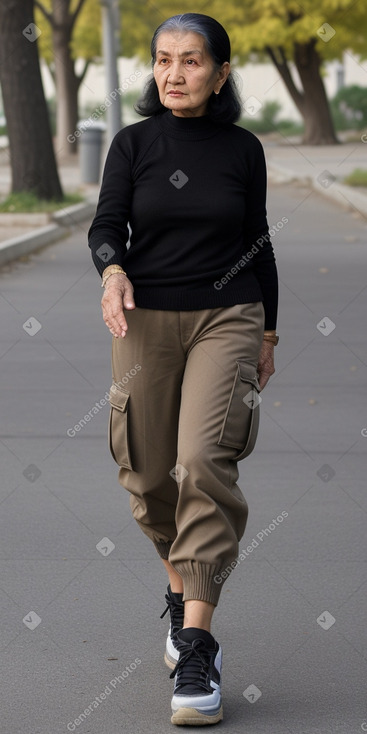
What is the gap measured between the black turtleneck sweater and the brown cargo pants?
78mm

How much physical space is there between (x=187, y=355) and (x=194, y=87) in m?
0.75

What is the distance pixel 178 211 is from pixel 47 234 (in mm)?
13842

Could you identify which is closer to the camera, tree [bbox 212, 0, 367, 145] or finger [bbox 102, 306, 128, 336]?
finger [bbox 102, 306, 128, 336]

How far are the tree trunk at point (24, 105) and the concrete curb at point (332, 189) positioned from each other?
472 centimetres

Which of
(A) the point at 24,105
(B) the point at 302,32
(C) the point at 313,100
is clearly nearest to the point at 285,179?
(A) the point at 24,105

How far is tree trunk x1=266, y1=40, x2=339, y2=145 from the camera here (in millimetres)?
45531

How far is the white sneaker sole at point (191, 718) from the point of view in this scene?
3.67m

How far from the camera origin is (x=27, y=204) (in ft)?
65.1

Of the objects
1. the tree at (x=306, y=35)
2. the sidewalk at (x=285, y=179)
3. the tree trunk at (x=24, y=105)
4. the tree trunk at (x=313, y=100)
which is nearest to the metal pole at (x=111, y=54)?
the sidewalk at (x=285, y=179)

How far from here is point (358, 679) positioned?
4.02 meters

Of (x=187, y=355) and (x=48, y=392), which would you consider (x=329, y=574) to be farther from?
(x=48, y=392)

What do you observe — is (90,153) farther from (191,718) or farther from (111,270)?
(191,718)

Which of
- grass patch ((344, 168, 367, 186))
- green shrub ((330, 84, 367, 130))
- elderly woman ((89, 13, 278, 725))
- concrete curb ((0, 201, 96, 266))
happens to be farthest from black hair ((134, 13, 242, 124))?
green shrub ((330, 84, 367, 130))

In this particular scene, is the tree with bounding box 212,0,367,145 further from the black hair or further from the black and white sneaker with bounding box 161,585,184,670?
the black and white sneaker with bounding box 161,585,184,670
